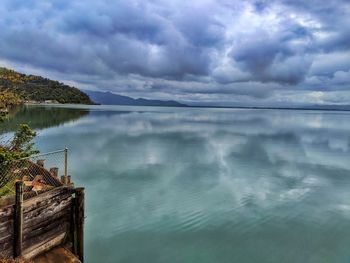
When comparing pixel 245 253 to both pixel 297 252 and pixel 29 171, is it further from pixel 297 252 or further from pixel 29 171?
pixel 29 171

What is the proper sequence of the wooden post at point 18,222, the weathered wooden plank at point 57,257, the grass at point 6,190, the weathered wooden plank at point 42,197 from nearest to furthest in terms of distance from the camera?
the wooden post at point 18,222
the weathered wooden plank at point 42,197
the weathered wooden plank at point 57,257
the grass at point 6,190

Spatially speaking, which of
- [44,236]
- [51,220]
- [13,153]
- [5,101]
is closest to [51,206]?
[51,220]

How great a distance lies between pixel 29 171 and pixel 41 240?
Answer: 7026 millimetres

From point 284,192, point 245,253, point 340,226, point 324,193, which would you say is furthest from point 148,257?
point 324,193

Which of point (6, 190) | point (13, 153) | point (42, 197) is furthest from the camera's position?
point (6, 190)

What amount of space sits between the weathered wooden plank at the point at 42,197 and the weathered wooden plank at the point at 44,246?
50.9 inches

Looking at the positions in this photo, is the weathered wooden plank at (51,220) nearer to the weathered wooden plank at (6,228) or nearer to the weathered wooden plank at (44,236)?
the weathered wooden plank at (44,236)

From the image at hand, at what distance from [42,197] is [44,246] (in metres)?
1.63

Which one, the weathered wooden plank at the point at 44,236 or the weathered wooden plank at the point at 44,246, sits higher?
the weathered wooden plank at the point at 44,236

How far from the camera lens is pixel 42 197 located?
9.87m

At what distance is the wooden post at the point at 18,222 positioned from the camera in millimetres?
8891

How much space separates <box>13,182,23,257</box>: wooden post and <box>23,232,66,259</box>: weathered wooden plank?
338 millimetres

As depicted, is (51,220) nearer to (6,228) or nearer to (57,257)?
(57,257)

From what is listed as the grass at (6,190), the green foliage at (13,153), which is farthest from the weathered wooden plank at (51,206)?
the grass at (6,190)
